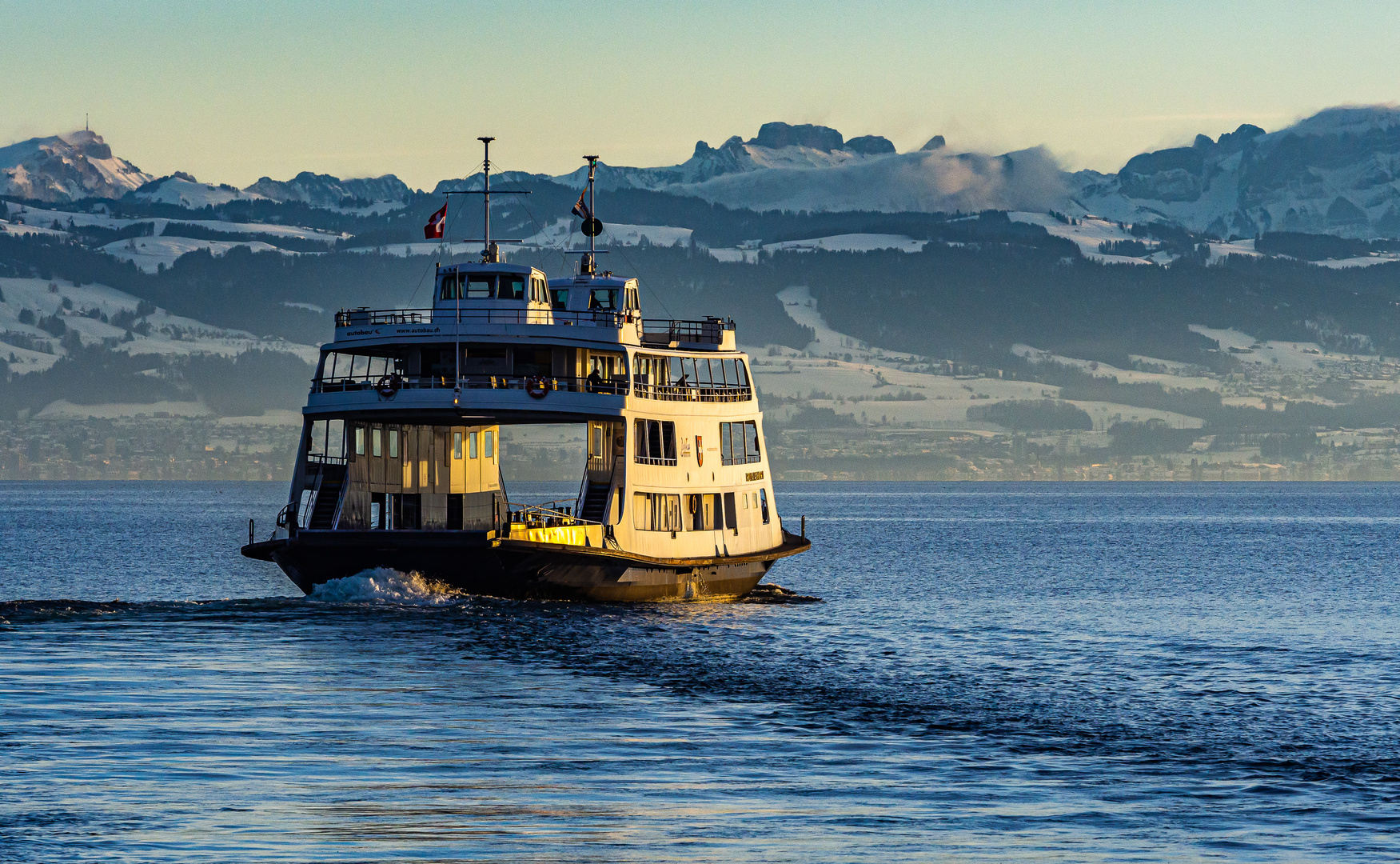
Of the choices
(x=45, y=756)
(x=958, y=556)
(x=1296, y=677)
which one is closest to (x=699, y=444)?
(x=1296, y=677)

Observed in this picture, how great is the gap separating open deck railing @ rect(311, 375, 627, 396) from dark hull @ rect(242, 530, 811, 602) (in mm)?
4629

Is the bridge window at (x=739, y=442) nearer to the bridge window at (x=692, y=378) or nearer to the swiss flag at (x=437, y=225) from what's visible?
the bridge window at (x=692, y=378)

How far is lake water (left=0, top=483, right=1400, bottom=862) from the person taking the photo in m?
22.1

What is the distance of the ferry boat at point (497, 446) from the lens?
5019cm

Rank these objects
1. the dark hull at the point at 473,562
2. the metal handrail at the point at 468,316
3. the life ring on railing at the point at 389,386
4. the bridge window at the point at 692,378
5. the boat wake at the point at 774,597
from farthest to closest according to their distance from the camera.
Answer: the boat wake at the point at 774,597, the bridge window at the point at 692,378, the metal handrail at the point at 468,316, the life ring on railing at the point at 389,386, the dark hull at the point at 473,562

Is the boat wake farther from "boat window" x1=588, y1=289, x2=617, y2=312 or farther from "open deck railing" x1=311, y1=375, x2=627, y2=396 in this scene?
"open deck railing" x1=311, y1=375, x2=627, y2=396

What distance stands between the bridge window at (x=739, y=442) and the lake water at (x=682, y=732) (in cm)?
568

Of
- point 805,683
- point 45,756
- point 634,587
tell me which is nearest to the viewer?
point 45,756

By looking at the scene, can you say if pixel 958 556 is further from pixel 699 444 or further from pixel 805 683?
pixel 805 683

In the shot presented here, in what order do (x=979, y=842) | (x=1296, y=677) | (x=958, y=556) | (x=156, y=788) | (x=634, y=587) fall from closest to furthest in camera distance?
(x=979, y=842)
(x=156, y=788)
(x=1296, y=677)
(x=634, y=587)
(x=958, y=556)

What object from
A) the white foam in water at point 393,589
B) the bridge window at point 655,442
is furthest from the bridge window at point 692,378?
the white foam in water at point 393,589

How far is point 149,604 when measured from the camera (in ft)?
181

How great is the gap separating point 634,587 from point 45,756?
28.9 m

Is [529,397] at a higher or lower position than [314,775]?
higher
